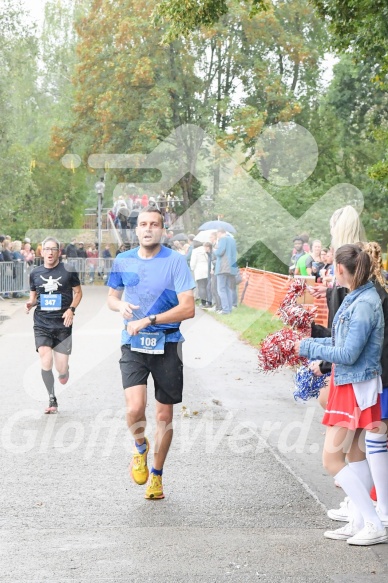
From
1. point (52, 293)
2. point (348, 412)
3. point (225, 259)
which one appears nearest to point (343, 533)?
point (348, 412)

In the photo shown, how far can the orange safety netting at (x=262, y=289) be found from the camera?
73.5 feet

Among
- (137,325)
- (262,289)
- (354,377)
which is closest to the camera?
(354,377)

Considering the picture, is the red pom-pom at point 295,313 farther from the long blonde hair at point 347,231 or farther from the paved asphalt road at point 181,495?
the paved asphalt road at point 181,495

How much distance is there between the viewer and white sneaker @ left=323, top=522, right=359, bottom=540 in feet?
19.6

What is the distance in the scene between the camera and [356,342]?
582 cm

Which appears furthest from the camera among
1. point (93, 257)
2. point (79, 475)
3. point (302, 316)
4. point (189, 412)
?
point (93, 257)

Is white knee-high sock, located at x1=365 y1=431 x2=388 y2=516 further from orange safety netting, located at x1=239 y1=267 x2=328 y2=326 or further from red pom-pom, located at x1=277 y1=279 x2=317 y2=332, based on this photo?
orange safety netting, located at x1=239 y1=267 x2=328 y2=326

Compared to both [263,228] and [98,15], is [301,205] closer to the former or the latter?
[263,228]

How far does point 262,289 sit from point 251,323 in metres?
4.11

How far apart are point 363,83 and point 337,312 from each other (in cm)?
3266

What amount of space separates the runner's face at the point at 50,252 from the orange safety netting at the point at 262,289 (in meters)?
9.68

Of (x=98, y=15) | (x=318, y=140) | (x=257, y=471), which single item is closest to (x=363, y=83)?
(x=318, y=140)

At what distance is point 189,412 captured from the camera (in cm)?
1063

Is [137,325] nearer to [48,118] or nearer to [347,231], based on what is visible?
[347,231]
